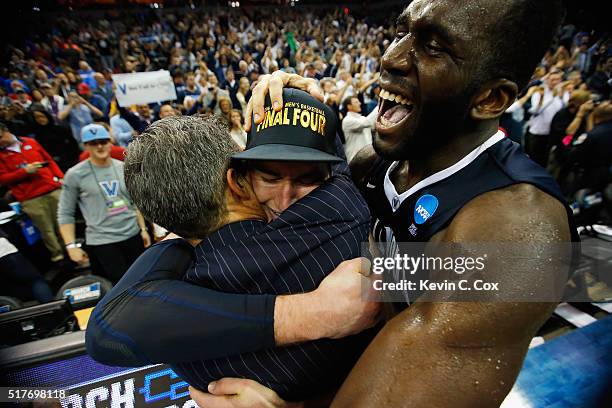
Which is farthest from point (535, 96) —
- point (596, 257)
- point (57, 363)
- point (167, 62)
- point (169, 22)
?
point (169, 22)

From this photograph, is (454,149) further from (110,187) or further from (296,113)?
(110,187)

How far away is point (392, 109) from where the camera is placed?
1139 mm

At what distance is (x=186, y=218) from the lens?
1.01 m

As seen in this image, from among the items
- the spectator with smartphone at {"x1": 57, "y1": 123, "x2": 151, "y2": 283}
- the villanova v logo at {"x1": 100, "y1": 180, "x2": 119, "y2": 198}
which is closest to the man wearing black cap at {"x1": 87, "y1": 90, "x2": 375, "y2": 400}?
the spectator with smartphone at {"x1": 57, "y1": 123, "x2": 151, "y2": 283}

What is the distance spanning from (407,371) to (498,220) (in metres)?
0.39

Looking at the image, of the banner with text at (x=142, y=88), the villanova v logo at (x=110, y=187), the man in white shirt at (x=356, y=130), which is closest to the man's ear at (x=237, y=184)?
the villanova v logo at (x=110, y=187)

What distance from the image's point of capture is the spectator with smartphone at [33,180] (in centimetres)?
416

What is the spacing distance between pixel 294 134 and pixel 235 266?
496 mm

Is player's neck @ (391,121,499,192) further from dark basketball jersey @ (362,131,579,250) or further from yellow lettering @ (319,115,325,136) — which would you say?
yellow lettering @ (319,115,325,136)

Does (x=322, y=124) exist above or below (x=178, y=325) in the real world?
above

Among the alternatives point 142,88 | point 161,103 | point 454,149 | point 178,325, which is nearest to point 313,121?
point 454,149

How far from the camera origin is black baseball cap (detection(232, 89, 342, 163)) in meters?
1.12

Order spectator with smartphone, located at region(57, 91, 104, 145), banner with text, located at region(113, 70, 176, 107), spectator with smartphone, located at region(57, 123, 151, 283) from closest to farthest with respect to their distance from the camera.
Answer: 1. spectator with smartphone, located at region(57, 123, 151, 283)
2. banner with text, located at region(113, 70, 176, 107)
3. spectator with smartphone, located at region(57, 91, 104, 145)

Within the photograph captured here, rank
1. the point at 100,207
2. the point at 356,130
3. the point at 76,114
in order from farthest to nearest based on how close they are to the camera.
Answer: the point at 76,114 < the point at 356,130 < the point at 100,207
